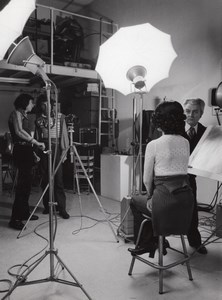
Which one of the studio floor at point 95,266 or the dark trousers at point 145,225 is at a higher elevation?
the dark trousers at point 145,225

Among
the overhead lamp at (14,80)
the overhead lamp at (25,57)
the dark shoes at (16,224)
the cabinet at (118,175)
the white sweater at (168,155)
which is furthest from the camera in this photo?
the overhead lamp at (14,80)

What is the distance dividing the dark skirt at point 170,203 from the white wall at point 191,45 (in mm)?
2562

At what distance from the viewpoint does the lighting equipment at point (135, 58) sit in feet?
10.4

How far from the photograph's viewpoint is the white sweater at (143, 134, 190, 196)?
234 cm

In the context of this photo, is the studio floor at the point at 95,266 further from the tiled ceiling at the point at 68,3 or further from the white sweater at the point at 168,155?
the tiled ceiling at the point at 68,3

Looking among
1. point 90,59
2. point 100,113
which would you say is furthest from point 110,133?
point 90,59

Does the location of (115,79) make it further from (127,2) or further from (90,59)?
(90,59)

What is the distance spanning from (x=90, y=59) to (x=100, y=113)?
6.56ft

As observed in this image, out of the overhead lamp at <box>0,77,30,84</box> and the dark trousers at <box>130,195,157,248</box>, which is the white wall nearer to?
the dark trousers at <box>130,195,157,248</box>

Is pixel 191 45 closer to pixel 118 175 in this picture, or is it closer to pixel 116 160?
pixel 116 160

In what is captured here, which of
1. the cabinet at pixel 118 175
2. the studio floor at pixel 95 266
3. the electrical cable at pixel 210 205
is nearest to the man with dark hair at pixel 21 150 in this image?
the studio floor at pixel 95 266

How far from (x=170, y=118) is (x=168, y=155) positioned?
0.93 ft

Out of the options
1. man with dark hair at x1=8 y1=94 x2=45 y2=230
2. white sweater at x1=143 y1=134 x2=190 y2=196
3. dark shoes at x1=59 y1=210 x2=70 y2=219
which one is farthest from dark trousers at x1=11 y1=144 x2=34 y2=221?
white sweater at x1=143 y1=134 x2=190 y2=196

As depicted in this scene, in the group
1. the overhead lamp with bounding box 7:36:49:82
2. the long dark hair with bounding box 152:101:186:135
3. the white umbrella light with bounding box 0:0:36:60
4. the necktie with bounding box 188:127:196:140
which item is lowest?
the necktie with bounding box 188:127:196:140
